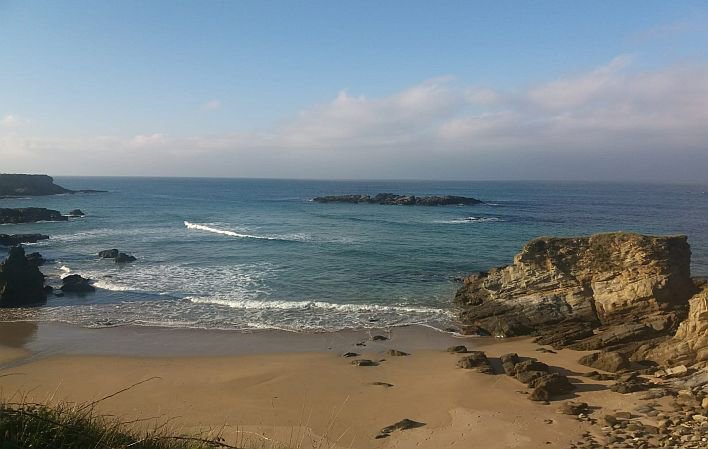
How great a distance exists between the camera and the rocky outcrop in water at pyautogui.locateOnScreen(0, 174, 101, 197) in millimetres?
103688

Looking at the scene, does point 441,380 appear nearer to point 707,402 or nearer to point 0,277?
point 707,402

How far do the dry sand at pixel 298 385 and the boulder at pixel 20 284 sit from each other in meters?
5.24

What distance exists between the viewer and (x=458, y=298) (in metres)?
24.2

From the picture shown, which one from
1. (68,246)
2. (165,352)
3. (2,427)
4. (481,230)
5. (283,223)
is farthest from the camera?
(283,223)

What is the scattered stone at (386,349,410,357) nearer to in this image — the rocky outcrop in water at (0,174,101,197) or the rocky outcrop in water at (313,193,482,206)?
the rocky outcrop in water at (313,193,482,206)

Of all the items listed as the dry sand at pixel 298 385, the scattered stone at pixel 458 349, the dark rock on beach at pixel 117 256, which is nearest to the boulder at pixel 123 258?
the dark rock on beach at pixel 117 256

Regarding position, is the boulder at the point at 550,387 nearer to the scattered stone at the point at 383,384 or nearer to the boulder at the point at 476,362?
the boulder at the point at 476,362

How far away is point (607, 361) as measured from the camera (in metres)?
14.9

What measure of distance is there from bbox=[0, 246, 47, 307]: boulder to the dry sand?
206 inches

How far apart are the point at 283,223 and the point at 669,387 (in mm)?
48381

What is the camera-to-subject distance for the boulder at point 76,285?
26656 mm

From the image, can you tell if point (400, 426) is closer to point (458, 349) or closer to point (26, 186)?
point (458, 349)

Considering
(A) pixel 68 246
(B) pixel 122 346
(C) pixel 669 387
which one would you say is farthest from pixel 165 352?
(A) pixel 68 246

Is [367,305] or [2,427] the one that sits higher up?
[2,427]
